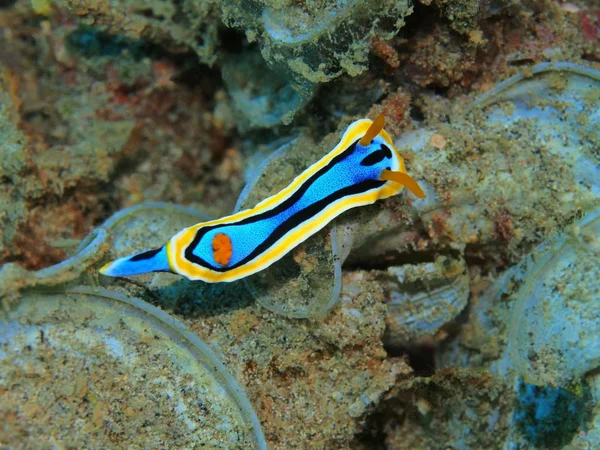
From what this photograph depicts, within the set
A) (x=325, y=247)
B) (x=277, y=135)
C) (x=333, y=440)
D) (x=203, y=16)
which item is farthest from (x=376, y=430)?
(x=203, y=16)

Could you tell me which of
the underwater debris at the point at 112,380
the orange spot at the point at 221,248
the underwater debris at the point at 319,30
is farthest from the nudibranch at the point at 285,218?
the underwater debris at the point at 319,30

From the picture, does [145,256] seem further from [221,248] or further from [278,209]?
[278,209]

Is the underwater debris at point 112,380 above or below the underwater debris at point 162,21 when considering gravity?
below

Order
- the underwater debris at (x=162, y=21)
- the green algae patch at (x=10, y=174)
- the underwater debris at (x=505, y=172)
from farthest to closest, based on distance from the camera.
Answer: the underwater debris at (x=162, y=21), the green algae patch at (x=10, y=174), the underwater debris at (x=505, y=172)

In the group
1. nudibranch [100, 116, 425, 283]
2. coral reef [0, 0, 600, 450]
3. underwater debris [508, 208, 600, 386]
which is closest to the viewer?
coral reef [0, 0, 600, 450]

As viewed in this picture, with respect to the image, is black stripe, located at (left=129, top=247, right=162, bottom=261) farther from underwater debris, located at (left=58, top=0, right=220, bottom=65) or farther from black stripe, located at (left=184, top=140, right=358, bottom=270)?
underwater debris, located at (left=58, top=0, right=220, bottom=65)

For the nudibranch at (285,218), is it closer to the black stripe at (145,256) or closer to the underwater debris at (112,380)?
the black stripe at (145,256)

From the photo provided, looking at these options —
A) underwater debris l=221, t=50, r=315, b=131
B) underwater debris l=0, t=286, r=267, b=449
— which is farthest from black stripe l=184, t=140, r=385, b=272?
underwater debris l=221, t=50, r=315, b=131

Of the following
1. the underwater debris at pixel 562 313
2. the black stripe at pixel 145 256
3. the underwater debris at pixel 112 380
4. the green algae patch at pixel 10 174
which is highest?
the green algae patch at pixel 10 174
